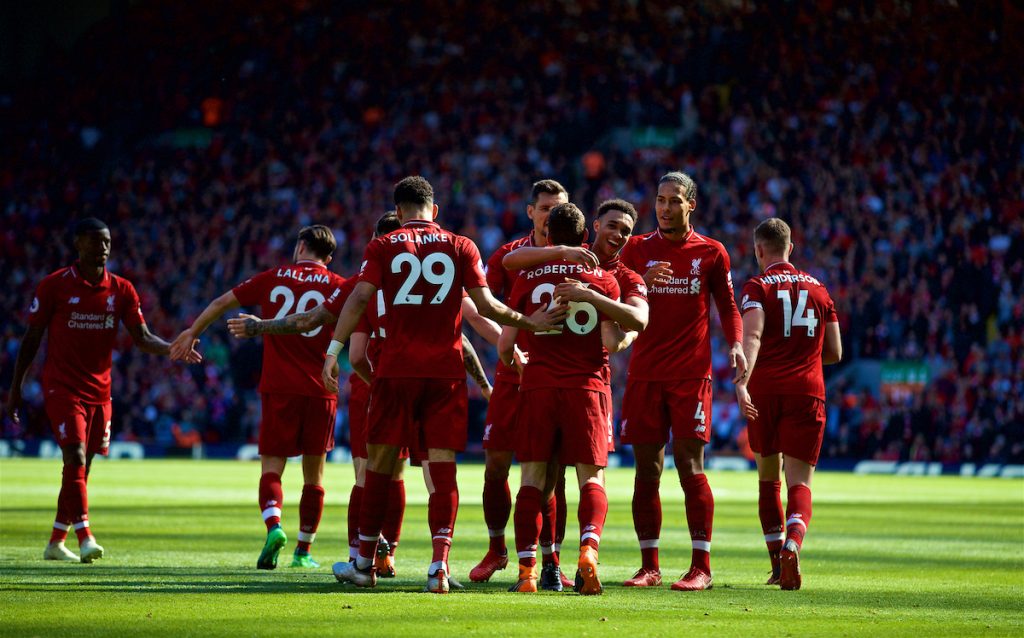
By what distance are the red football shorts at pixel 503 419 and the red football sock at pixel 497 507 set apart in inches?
10.7

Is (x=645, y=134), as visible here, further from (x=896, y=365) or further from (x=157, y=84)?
(x=157, y=84)

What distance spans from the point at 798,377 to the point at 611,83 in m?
31.3

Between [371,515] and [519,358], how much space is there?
4.37ft

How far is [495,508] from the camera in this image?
930 cm

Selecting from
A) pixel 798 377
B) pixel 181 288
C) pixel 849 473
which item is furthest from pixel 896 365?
pixel 798 377

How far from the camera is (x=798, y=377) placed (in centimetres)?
979

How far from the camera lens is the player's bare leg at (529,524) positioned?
8.35 metres

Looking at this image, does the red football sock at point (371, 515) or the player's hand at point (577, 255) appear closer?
the player's hand at point (577, 255)

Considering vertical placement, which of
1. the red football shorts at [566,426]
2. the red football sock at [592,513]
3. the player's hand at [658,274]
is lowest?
the red football sock at [592,513]

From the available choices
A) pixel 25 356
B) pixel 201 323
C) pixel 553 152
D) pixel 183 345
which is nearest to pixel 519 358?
pixel 201 323

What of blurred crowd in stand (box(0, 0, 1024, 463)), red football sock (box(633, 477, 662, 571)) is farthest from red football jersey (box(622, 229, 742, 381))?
blurred crowd in stand (box(0, 0, 1024, 463))

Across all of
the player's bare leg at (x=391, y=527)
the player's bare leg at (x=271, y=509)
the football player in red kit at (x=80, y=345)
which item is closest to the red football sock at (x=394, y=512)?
the player's bare leg at (x=391, y=527)

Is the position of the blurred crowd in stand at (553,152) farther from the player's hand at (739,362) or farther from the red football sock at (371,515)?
the red football sock at (371,515)

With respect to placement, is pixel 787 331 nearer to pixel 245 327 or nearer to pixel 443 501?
pixel 443 501
